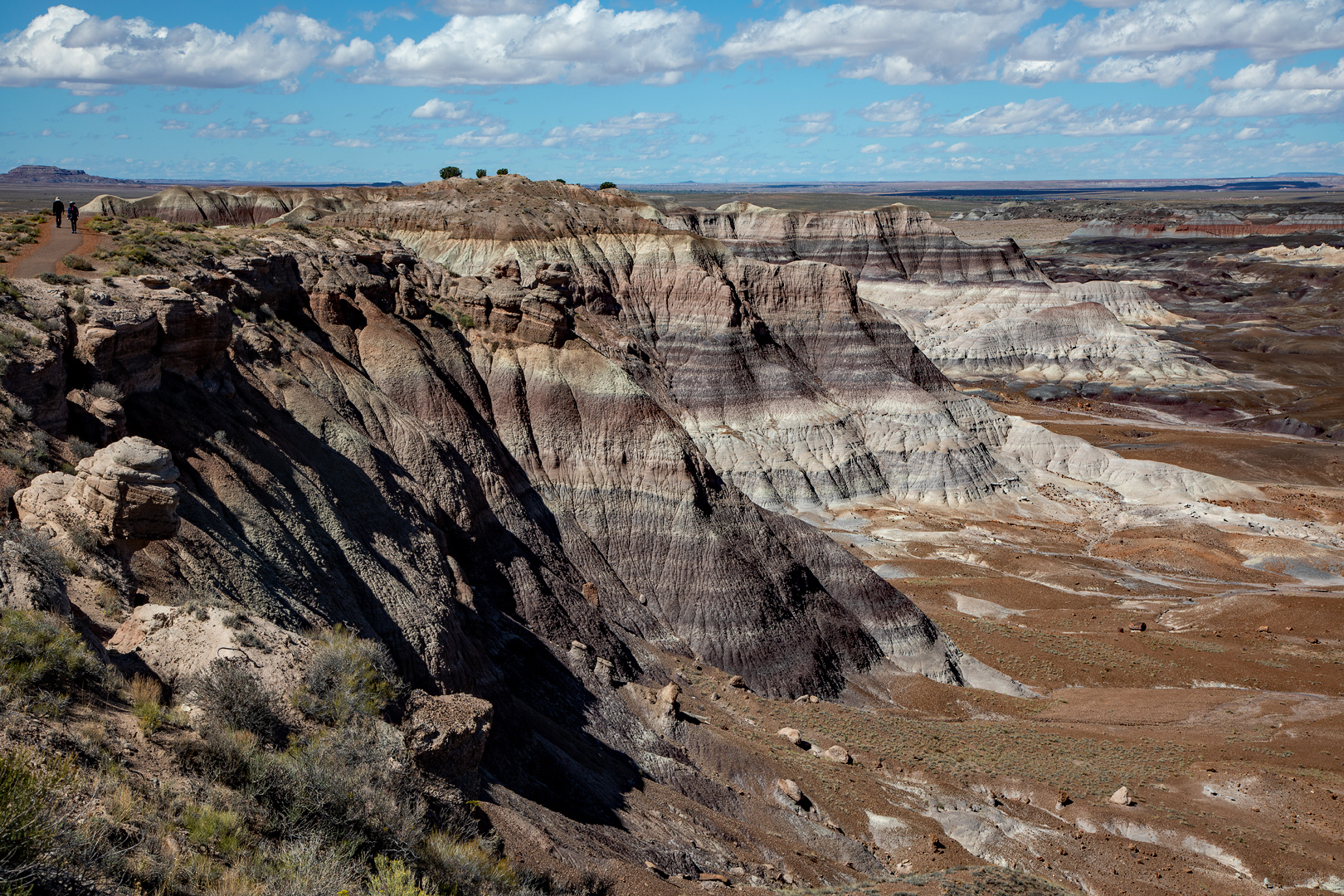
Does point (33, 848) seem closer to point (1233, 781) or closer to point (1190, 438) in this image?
point (1233, 781)

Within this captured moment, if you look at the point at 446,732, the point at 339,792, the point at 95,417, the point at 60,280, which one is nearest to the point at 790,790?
the point at 446,732

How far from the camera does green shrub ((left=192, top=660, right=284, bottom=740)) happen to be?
30.4ft

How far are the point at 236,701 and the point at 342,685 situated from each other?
1536 mm

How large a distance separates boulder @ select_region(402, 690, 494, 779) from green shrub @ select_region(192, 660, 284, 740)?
6.03 ft

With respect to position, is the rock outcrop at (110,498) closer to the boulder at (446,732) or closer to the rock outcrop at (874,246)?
the boulder at (446,732)

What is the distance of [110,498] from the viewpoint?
10.9m

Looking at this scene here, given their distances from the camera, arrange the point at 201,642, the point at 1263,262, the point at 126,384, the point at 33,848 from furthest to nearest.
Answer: the point at 1263,262
the point at 126,384
the point at 201,642
the point at 33,848

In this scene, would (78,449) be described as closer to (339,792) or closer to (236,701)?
(236,701)

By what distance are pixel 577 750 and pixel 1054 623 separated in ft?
84.1

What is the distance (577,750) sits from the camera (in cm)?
1761

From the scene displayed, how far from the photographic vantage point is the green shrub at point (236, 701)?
9273 millimetres

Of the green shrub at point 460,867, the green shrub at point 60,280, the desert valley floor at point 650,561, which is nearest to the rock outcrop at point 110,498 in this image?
the desert valley floor at point 650,561

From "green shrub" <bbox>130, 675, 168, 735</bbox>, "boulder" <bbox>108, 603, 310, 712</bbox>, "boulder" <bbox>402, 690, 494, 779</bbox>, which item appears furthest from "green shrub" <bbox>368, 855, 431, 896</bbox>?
"boulder" <bbox>108, 603, 310, 712</bbox>

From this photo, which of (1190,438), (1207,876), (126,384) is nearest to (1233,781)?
(1207,876)
